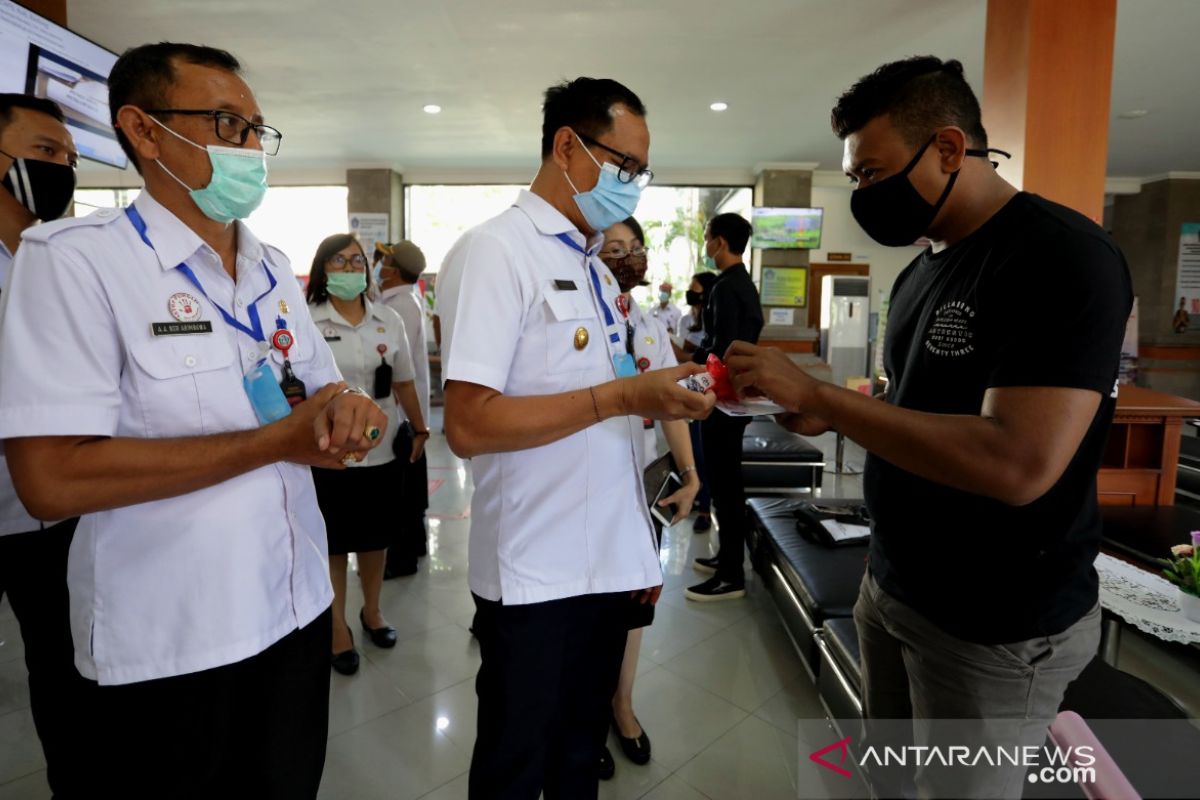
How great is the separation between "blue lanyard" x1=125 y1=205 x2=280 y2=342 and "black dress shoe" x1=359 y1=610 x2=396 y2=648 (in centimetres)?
207

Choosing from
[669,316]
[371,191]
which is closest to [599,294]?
[669,316]

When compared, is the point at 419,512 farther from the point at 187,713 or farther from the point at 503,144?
the point at 503,144

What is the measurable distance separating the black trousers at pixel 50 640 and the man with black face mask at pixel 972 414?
70.0 inches

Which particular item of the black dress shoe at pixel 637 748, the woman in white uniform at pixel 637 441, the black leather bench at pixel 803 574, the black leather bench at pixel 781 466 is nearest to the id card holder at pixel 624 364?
the woman in white uniform at pixel 637 441

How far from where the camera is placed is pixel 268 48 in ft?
18.4

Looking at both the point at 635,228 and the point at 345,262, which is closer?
the point at 635,228

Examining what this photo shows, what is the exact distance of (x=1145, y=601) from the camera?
96.2 inches

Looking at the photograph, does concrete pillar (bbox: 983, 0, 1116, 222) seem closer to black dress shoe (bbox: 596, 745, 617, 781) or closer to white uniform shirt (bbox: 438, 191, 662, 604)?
A: white uniform shirt (bbox: 438, 191, 662, 604)

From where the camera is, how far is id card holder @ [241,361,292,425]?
1179 millimetres

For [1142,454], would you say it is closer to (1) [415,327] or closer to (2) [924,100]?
(2) [924,100]

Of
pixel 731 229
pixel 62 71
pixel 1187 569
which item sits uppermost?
pixel 62 71

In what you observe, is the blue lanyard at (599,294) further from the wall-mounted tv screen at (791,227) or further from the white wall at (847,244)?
the white wall at (847,244)

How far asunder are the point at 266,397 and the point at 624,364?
0.73 metres

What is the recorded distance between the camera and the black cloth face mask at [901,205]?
127cm
